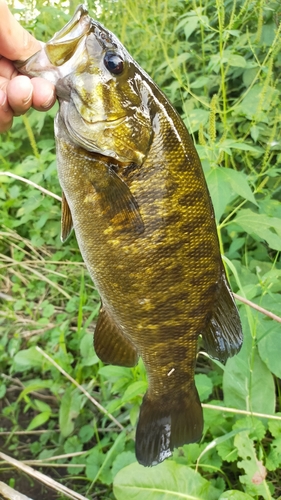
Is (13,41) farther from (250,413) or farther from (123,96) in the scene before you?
(250,413)

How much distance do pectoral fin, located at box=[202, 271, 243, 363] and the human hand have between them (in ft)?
2.15

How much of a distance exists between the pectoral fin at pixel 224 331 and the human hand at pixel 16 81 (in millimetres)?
656

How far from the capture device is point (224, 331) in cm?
115

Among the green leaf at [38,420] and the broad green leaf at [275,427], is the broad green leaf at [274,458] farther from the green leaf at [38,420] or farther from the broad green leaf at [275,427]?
the green leaf at [38,420]

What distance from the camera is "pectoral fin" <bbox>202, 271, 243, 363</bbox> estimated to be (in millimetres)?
1144

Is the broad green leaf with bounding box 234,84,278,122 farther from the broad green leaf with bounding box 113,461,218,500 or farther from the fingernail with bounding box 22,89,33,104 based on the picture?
the broad green leaf with bounding box 113,461,218,500

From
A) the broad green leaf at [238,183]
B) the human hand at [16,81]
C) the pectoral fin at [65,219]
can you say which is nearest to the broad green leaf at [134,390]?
the pectoral fin at [65,219]

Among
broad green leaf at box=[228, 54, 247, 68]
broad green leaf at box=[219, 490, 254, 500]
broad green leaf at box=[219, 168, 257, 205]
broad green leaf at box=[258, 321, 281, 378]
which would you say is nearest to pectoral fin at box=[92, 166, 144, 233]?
broad green leaf at box=[219, 168, 257, 205]

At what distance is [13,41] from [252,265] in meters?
1.25

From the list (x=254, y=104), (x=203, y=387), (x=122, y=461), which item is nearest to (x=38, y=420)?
(x=122, y=461)

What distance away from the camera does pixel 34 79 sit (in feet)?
3.26

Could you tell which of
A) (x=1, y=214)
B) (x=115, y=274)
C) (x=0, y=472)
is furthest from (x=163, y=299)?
(x=1, y=214)

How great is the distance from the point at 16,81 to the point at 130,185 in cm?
37

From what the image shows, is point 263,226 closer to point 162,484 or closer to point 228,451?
point 228,451
